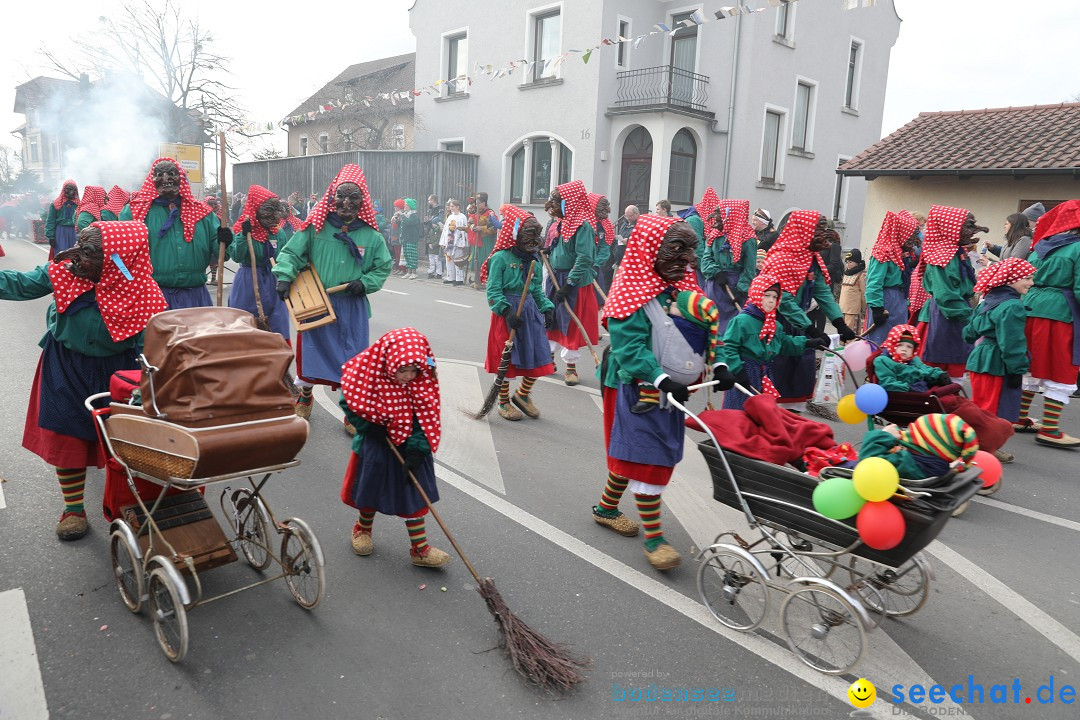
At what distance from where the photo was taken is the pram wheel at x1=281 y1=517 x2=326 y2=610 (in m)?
3.60

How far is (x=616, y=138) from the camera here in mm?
21812

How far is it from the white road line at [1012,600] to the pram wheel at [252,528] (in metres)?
3.80

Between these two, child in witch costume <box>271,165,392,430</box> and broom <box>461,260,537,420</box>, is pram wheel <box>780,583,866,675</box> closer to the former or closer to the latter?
broom <box>461,260,537,420</box>

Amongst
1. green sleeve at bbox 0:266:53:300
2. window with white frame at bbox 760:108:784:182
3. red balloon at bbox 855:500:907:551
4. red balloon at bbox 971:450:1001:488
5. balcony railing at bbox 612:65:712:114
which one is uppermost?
balcony railing at bbox 612:65:712:114

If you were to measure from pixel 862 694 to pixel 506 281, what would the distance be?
4.70 meters

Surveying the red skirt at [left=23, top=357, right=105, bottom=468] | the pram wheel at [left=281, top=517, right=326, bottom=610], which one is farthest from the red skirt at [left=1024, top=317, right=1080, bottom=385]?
the red skirt at [left=23, top=357, right=105, bottom=468]

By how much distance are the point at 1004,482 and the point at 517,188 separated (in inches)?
803

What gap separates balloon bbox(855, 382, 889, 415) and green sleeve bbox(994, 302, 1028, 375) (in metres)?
3.09

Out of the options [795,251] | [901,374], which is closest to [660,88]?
[795,251]

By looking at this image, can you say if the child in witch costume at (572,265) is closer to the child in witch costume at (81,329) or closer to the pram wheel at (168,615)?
the child in witch costume at (81,329)

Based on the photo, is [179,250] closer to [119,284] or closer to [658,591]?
[119,284]

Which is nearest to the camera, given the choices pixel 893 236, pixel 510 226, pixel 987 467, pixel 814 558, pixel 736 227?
pixel 987 467

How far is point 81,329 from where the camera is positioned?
423 cm

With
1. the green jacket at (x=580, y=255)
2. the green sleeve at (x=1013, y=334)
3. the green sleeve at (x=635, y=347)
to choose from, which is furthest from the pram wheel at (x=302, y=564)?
the green sleeve at (x=1013, y=334)
